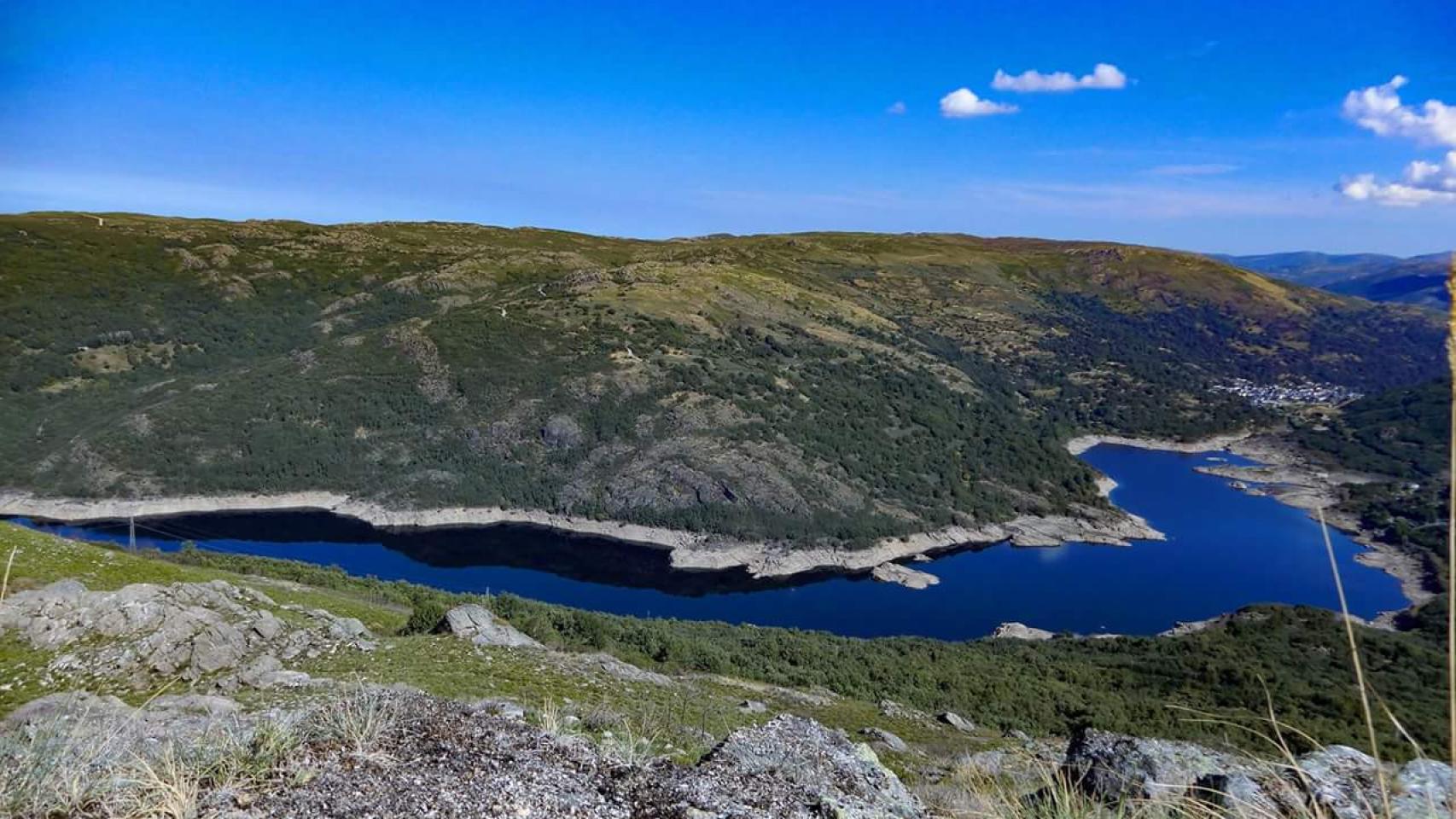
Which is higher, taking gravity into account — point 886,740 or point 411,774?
point 411,774

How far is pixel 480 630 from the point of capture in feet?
52.6

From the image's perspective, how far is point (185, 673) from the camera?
455 inches

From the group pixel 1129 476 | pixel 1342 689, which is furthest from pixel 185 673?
pixel 1129 476

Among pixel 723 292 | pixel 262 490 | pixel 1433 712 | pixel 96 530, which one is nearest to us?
pixel 1433 712

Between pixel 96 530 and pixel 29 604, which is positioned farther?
pixel 96 530

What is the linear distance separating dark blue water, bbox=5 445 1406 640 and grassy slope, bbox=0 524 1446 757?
1144 centimetres

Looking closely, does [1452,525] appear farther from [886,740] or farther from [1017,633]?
[1017,633]

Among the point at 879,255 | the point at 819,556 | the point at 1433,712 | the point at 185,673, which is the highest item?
the point at 879,255

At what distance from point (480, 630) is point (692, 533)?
135ft

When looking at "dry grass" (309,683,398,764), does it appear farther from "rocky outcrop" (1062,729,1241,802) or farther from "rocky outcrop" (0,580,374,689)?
"rocky outcrop" (0,580,374,689)

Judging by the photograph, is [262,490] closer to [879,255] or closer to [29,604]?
[29,604]

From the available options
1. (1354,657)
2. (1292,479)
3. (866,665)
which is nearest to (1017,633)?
(866,665)

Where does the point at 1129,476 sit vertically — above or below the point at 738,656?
below

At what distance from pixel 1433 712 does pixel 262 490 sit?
6894 centimetres
